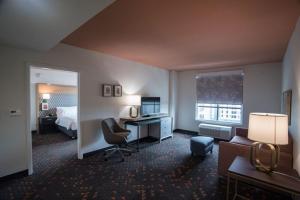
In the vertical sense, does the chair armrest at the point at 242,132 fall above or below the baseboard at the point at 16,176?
above

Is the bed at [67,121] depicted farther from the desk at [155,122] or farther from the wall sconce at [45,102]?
the desk at [155,122]

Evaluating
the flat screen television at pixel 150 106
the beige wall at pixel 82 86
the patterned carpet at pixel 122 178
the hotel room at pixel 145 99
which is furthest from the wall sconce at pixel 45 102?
the flat screen television at pixel 150 106

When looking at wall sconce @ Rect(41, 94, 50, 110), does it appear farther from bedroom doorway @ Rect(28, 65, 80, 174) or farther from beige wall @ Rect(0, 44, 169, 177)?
beige wall @ Rect(0, 44, 169, 177)

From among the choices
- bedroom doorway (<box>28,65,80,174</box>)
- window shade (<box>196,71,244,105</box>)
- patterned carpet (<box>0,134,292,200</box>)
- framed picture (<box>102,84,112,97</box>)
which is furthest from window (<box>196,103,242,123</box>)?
bedroom doorway (<box>28,65,80,174</box>)

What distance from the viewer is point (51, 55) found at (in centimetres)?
313

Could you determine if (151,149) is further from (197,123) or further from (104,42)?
(104,42)

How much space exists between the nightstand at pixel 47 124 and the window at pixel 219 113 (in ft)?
17.6

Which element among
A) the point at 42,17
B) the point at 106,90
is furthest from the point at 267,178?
the point at 106,90

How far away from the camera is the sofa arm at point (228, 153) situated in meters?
2.57

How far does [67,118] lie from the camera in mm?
5348

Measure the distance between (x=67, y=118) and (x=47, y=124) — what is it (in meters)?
1.21

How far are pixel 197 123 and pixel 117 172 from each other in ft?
12.5

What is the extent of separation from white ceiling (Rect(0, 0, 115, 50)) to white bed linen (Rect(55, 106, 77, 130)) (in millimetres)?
3078

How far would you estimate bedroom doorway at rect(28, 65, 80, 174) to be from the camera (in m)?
4.24
